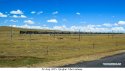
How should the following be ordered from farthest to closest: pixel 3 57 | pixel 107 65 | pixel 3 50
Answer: pixel 3 50 < pixel 3 57 < pixel 107 65

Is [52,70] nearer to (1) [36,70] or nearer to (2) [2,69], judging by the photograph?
(1) [36,70]

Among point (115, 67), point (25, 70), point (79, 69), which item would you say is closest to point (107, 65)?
point (115, 67)

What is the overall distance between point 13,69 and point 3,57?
7625mm

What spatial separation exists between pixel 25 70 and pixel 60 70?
98 centimetres

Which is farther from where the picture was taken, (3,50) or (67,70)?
(3,50)

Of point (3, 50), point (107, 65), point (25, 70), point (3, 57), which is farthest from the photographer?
point (3, 50)

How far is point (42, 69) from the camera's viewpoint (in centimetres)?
923

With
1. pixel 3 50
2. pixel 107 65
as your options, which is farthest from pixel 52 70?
pixel 3 50

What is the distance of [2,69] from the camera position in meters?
9.13

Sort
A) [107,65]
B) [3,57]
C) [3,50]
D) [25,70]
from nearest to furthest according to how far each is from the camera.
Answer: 1. [25,70]
2. [107,65]
3. [3,57]
4. [3,50]

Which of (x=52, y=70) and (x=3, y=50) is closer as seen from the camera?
(x=52, y=70)

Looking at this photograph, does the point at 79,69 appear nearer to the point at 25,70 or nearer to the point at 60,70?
the point at 60,70

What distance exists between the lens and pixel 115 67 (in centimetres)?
953

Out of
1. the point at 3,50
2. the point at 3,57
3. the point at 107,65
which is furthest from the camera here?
the point at 3,50
